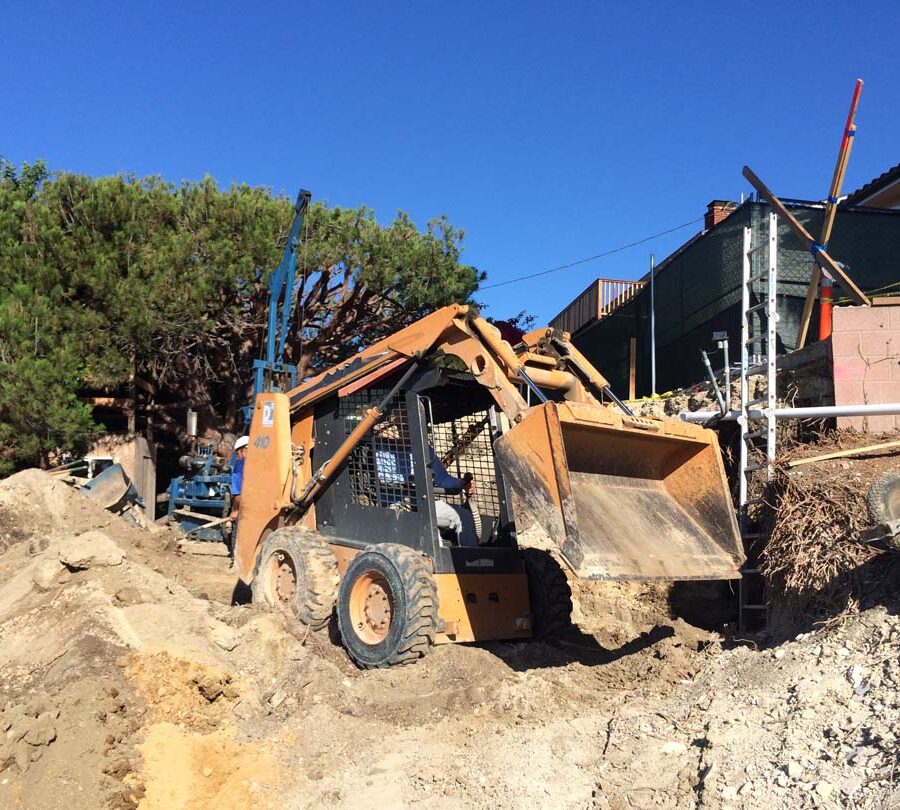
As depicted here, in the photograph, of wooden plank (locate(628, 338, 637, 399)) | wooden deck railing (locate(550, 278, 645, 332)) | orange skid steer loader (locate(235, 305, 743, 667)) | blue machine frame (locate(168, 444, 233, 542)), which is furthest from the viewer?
wooden deck railing (locate(550, 278, 645, 332))

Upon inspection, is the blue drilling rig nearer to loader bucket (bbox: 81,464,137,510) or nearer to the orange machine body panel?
loader bucket (bbox: 81,464,137,510)

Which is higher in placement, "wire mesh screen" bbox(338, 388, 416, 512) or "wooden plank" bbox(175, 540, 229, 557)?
"wire mesh screen" bbox(338, 388, 416, 512)

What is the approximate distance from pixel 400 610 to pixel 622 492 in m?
1.75

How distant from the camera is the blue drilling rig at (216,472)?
11.8m

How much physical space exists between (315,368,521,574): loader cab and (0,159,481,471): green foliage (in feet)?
21.2

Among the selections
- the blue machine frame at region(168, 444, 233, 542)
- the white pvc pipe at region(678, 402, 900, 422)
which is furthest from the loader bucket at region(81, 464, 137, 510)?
the white pvc pipe at region(678, 402, 900, 422)

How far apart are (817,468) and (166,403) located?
1147cm

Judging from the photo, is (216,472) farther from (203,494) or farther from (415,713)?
(415,713)

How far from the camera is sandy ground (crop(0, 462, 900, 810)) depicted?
12.7 feet

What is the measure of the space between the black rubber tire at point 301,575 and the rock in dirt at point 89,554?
1.20m

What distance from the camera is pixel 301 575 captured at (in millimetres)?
6781

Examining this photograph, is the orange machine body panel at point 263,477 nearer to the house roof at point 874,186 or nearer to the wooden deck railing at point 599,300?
the wooden deck railing at point 599,300

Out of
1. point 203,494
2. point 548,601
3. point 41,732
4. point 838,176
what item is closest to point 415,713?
point 548,601

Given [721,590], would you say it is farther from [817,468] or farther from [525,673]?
[525,673]
